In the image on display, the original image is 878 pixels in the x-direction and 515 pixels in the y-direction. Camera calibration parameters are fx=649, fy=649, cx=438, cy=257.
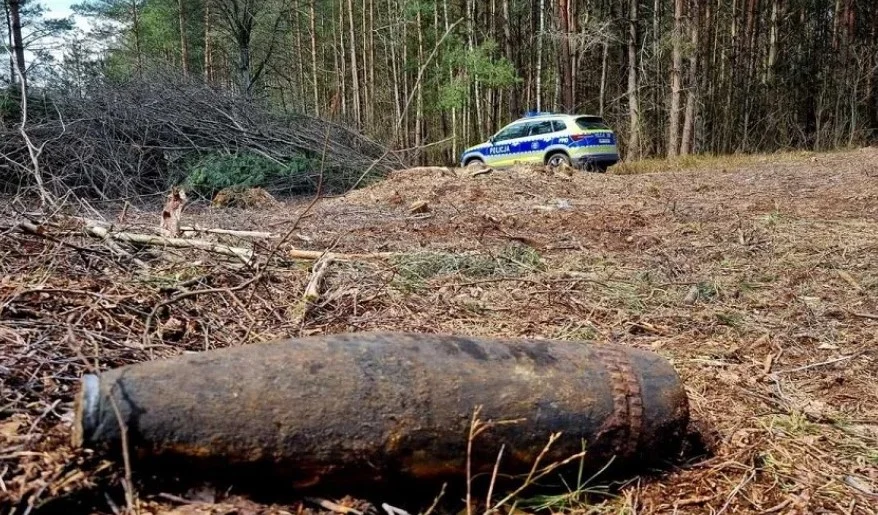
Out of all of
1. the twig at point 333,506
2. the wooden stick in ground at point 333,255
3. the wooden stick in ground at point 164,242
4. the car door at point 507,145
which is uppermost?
the car door at point 507,145

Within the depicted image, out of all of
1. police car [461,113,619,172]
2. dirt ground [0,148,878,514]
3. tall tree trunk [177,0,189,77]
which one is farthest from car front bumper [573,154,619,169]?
tall tree trunk [177,0,189,77]

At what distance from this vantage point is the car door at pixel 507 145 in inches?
604

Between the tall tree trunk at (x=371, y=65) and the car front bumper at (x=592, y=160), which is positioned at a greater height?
the tall tree trunk at (x=371, y=65)

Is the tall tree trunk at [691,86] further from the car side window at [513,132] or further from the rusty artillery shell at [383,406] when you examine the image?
the rusty artillery shell at [383,406]

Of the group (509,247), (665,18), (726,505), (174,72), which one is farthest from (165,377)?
(665,18)

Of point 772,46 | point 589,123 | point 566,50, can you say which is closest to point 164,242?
point 589,123

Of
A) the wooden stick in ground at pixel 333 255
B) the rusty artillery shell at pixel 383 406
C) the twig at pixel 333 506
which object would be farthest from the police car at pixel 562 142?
the twig at pixel 333 506

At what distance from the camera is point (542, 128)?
1482 cm

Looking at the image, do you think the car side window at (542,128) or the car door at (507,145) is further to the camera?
the car door at (507,145)

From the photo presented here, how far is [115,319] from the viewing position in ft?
9.84

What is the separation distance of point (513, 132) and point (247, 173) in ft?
21.7

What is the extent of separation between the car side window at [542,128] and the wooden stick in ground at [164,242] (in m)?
11.2

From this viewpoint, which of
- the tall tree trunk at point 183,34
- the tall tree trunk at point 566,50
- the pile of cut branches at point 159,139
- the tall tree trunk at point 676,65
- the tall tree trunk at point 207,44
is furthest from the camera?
the tall tree trunk at point 183,34

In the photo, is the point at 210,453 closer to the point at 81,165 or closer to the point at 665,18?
the point at 81,165
